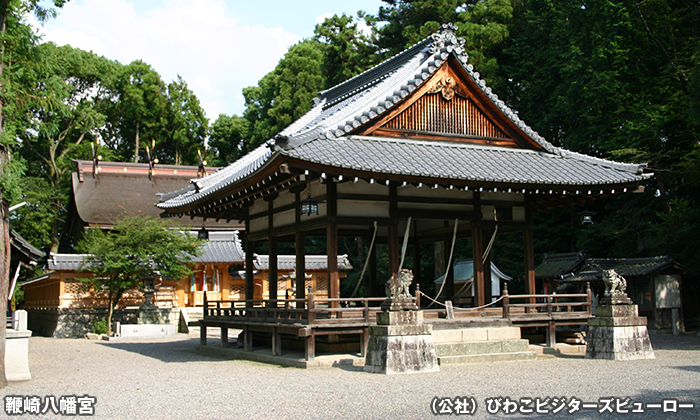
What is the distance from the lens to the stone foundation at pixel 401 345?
1071cm

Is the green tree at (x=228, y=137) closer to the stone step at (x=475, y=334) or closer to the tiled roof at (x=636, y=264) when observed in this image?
the tiled roof at (x=636, y=264)

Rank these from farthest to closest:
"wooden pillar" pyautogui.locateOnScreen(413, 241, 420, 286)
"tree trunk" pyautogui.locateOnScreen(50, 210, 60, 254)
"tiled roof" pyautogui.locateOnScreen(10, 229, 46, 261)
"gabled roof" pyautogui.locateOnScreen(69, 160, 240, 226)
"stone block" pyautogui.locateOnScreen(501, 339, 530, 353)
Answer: "tree trunk" pyautogui.locateOnScreen(50, 210, 60, 254) < "gabled roof" pyautogui.locateOnScreen(69, 160, 240, 226) < "wooden pillar" pyautogui.locateOnScreen(413, 241, 420, 286) < "tiled roof" pyautogui.locateOnScreen(10, 229, 46, 261) < "stone block" pyautogui.locateOnScreen(501, 339, 530, 353)

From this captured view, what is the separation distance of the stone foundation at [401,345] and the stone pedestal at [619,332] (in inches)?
160

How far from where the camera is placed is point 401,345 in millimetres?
10812

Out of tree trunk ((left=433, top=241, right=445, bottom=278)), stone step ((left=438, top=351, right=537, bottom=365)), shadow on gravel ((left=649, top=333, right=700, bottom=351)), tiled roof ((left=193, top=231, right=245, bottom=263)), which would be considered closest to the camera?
stone step ((left=438, top=351, right=537, bottom=365))

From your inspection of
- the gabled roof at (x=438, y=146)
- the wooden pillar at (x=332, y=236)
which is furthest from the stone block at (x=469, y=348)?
the gabled roof at (x=438, y=146)

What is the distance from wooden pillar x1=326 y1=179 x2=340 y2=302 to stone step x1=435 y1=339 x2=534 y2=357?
234 cm

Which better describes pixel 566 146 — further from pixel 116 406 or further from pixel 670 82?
pixel 116 406

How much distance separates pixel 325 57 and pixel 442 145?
2758 cm

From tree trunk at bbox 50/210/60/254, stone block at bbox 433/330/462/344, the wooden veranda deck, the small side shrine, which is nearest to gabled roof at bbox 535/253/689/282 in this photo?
the small side shrine

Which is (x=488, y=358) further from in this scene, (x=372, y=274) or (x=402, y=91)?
(x=402, y=91)

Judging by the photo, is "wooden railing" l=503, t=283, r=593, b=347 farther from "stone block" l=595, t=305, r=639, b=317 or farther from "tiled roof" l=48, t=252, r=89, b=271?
"tiled roof" l=48, t=252, r=89, b=271

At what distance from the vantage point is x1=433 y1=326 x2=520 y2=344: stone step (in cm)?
1270

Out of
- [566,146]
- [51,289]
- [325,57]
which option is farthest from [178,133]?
[566,146]
